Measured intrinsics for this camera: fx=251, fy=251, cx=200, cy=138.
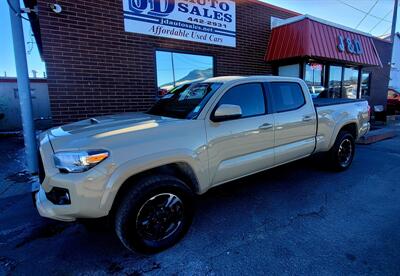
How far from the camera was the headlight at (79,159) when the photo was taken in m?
2.28

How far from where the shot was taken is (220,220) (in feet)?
11.0

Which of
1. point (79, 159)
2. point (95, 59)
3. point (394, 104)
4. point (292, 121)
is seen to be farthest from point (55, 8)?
point (394, 104)

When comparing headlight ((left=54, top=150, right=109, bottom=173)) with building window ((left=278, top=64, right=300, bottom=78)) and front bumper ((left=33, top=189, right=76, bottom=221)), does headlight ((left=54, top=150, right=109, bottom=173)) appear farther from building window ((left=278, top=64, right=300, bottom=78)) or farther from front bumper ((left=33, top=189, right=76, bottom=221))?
building window ((left=278, top=64, right=300, bottom=78))

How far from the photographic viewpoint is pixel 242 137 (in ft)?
10.8

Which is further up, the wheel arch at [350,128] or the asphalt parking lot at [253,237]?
the wheel arch at [350,128]

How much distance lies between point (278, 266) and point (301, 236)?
0.65m

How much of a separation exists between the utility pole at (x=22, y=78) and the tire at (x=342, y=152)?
5.85 metres

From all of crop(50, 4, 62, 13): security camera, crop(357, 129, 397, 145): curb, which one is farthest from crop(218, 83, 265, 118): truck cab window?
crop(357, 129, 397, 145): curb

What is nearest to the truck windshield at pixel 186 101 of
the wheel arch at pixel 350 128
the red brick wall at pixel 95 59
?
the red brick wall at pixel 95 59

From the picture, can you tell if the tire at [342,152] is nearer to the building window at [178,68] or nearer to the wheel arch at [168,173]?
the wheel arch at [168,173]

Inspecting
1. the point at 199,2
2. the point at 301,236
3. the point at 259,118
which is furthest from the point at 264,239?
the point at 199,2

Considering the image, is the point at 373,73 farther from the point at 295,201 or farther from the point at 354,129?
the point at 295,201

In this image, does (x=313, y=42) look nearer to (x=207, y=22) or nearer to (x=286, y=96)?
(x=207, y=22)

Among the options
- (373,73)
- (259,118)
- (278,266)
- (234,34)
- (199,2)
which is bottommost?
(278,266)
